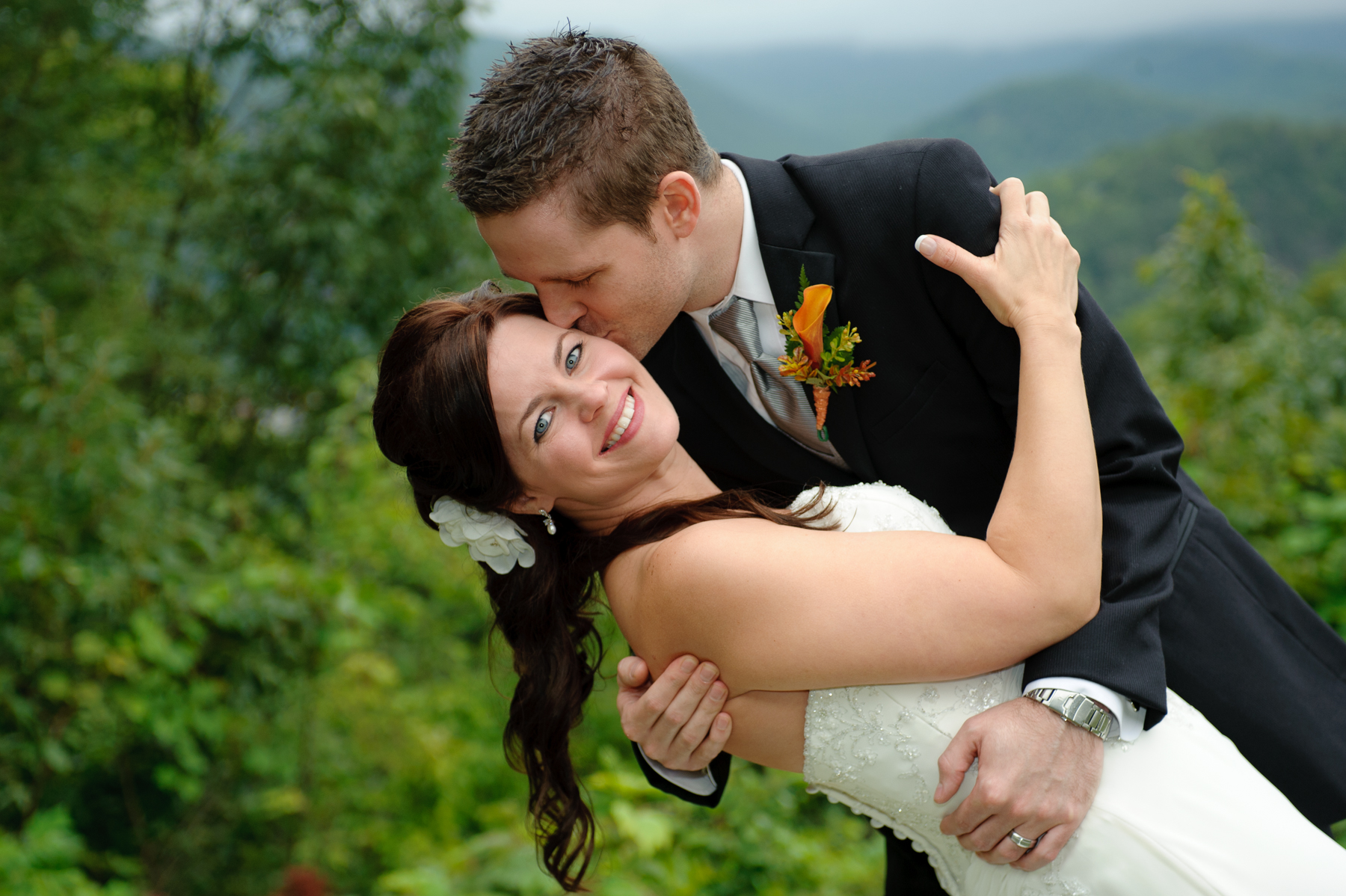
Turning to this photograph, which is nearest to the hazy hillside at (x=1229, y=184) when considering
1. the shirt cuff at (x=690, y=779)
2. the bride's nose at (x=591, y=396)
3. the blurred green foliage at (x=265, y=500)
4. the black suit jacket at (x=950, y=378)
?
the blurred green foliage at (x=265, y=500)

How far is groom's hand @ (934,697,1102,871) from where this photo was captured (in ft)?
5.24

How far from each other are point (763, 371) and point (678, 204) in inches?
16.1

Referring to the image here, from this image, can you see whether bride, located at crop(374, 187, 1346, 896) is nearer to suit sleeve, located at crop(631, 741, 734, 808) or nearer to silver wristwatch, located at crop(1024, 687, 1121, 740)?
silver wristwatch, located at crop(1024, 687, 1121, 740)

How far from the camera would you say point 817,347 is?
1863 mm

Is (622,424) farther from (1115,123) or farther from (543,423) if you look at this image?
(1115,123)

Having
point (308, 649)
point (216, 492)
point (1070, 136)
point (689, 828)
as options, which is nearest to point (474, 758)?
point (308, 649)

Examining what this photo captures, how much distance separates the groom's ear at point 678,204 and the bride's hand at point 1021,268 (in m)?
0.49

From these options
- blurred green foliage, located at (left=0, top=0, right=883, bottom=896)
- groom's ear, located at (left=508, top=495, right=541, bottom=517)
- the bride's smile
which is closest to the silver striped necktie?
the bride's smile

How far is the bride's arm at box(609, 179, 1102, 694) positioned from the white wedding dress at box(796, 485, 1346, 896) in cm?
12

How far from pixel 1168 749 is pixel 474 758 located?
4.39m

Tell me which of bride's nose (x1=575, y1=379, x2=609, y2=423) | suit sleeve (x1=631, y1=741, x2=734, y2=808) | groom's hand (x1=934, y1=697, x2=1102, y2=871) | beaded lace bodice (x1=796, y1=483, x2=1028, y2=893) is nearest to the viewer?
groom's hand (x1=934, y1=697, x2=1102, y2=871)

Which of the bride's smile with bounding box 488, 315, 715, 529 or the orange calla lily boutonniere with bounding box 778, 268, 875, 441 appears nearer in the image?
the orange calla lily boutonniere with bounding box 778, 268, 875, 441

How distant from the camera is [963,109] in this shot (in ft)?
301

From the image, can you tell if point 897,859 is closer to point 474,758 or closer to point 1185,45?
point 474,758
